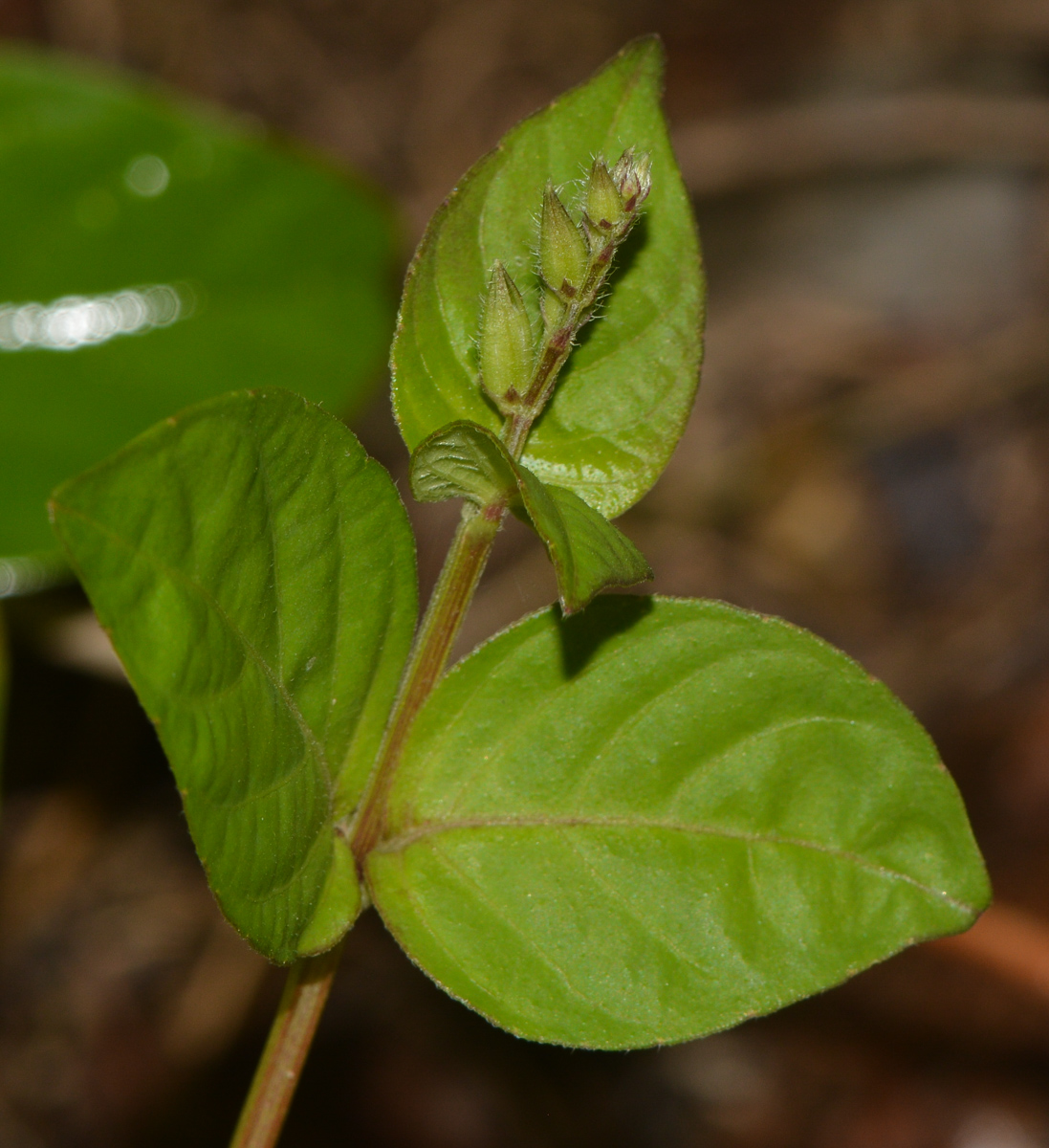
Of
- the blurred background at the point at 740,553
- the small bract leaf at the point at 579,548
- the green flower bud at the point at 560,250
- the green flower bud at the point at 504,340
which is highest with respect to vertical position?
the green flower bud at the point at 560,250

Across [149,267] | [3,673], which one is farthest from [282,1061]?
[149,267]

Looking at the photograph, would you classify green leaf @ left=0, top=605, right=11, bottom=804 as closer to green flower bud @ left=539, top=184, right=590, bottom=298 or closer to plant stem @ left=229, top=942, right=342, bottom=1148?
plant stem @ left=229, top=942, right=342, bottom=1148

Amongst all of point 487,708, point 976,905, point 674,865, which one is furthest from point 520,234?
point 976,905

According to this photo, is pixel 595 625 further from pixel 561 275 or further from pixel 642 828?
pixel 561 275

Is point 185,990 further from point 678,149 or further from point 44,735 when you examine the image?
point 678,149

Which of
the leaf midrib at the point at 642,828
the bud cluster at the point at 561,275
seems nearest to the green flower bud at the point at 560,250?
the bud cluster at the point at 561,275

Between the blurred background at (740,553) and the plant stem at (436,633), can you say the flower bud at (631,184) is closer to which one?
the plant stem at (436,633)
